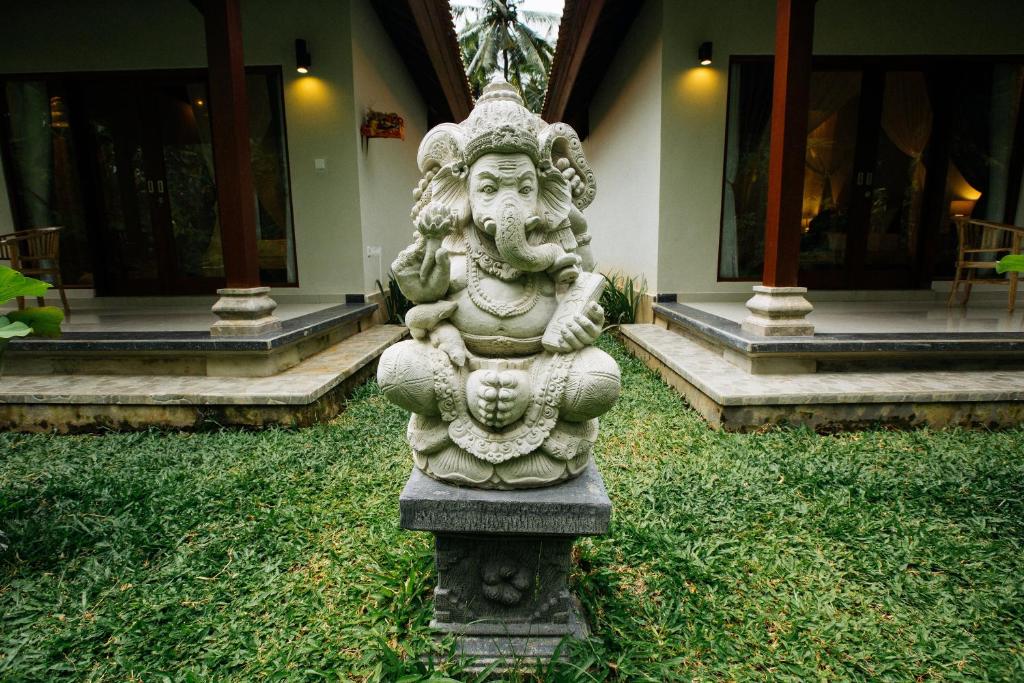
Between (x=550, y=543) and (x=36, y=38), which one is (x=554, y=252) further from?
(x=36, y=38)

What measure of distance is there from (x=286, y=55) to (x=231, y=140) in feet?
7.33

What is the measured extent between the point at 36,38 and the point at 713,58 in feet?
21.6

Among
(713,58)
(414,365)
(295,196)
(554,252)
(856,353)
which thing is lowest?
(856,353)

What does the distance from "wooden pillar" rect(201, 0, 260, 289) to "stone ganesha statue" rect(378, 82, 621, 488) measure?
8.06 ft

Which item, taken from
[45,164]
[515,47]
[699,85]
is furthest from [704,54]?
[515,47]

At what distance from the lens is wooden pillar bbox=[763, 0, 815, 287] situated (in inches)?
140

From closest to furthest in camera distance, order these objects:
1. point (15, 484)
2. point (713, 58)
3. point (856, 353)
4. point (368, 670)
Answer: point (368, 670) < point (15, 484) < point (856, 353) < point (713, 58)

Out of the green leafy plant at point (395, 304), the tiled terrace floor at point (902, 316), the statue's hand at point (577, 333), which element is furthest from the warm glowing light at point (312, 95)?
the statue's hand at point (577, 333)

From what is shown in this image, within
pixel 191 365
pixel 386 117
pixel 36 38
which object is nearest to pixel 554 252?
pixel 191 365

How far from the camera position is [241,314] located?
3645 millimetres

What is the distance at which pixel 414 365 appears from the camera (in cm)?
158

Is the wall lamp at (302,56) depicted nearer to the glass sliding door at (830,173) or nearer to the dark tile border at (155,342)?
the dark tile border at (155,342)

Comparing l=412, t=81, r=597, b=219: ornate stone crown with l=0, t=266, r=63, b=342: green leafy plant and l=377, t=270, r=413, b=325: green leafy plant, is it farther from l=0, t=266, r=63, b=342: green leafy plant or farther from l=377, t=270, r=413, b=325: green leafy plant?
l=377, t=270, r=413, b=325: green leafy plant

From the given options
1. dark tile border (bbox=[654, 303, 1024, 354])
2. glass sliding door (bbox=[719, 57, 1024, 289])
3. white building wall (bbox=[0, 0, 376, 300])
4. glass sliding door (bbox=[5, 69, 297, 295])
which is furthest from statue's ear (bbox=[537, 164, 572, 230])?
glass sliding door (bbox=[5, 69, 297, 295])
